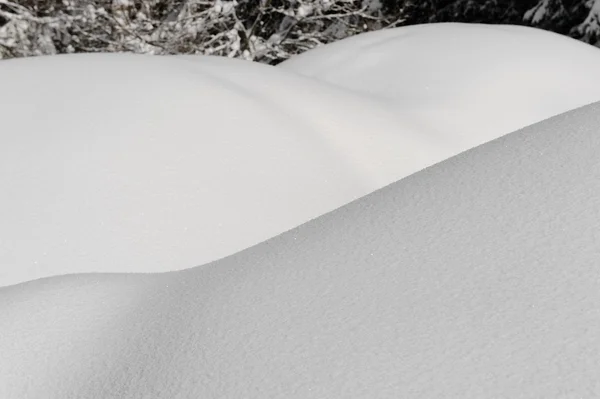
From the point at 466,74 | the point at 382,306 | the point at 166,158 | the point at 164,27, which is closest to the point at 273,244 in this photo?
the point at 382,306

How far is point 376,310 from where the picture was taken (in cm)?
139

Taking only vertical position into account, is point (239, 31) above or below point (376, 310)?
below

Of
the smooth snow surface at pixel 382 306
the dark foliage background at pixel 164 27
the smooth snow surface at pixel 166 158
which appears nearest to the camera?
the smooth snow surface at pixel 382 306

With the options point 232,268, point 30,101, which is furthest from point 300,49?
point 232,268

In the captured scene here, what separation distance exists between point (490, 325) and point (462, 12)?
11860 millimetres

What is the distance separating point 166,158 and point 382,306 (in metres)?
1.58

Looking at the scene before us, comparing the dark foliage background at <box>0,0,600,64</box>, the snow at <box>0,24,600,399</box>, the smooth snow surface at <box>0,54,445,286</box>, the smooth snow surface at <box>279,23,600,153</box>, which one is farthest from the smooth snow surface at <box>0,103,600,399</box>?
the dark foliage background at <box>0,0,600,64</box>

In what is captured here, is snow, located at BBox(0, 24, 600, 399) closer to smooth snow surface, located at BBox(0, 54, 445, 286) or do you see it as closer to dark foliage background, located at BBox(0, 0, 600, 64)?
smooth snow surface, located at BBox(0, 54, 445, 286)

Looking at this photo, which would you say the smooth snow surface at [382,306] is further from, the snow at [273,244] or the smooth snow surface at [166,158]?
the smooth snow surface at [166,158]

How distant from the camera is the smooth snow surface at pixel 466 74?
3896 mm

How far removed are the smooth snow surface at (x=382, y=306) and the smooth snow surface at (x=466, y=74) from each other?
192 centimetres

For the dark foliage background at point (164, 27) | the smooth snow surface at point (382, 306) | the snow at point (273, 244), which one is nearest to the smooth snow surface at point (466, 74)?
the snow at point (273, 244)

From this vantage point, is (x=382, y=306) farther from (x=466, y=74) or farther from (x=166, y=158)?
(x=466, y=74)

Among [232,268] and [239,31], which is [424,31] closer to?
[232,268]
